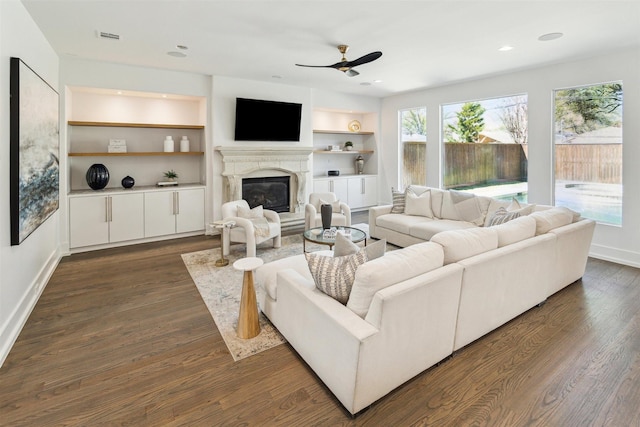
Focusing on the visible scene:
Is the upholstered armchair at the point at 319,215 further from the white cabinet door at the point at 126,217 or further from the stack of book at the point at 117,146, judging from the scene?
the stack of book at the point at 117,146

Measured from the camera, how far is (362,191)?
795 cm

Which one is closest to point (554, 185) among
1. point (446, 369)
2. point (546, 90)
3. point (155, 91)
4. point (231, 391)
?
point (546, 90)

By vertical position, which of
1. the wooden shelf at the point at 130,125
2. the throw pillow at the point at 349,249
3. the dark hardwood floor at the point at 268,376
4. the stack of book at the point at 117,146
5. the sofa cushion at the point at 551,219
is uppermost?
the wooden shelf at the point at 130,125

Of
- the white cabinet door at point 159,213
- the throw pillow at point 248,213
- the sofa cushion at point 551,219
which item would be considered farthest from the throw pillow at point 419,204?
the white cabinet door at point 159,213

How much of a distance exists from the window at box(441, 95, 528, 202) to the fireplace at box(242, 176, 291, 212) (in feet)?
10.6

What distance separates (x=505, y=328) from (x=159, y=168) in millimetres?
5602

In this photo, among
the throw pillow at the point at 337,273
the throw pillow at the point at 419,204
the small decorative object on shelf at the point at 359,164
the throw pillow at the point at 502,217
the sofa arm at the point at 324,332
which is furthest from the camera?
the small decorative object on shelf at the point at 359,164

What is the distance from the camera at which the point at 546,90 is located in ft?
16.4

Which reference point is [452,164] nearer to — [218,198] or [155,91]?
[218,198]

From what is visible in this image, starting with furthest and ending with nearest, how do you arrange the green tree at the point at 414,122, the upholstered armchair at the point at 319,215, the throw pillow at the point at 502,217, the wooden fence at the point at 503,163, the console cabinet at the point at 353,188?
the console cabinet at the point at 353,188
the green tree at the point at 414,122
the upholstered armchair at the point at 319,215
the wooden fence at the point at 503,163
the throw pillow at the point at 502,217

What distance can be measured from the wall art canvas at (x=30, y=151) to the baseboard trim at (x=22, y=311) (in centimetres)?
56

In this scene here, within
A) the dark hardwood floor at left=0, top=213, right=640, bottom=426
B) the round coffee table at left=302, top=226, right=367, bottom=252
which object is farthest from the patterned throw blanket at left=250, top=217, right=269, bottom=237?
the dark hardwood floor at left=0, top=213, right=640, bottom=426

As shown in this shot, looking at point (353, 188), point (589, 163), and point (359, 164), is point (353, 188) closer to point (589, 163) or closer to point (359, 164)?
point (359, 164)

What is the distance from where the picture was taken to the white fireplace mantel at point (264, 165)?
18.8 ft
